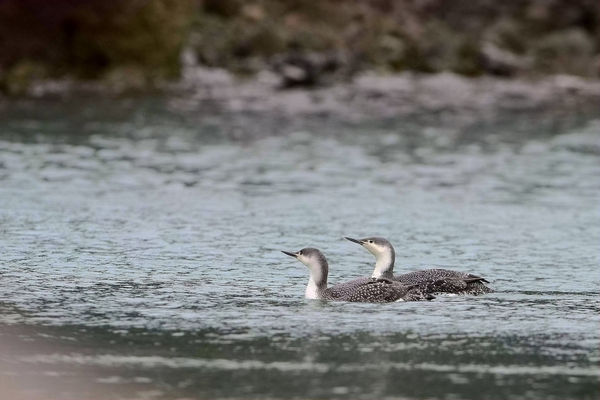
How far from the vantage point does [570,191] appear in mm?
27281

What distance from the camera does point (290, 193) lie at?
86.8ft

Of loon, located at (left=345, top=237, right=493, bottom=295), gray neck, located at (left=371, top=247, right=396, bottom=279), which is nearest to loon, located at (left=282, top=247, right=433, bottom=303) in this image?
loon, located at (left=345, top=237, right=493, bottom=295)

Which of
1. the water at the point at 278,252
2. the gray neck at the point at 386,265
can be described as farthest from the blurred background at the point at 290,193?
the gray neck at the point at 386,265

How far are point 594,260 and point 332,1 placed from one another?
29.2 meters

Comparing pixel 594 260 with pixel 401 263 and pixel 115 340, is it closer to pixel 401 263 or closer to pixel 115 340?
pixel 401 263

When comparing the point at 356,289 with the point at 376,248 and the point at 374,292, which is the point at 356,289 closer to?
the point at 374,292

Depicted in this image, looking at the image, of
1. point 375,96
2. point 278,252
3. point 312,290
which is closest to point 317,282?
point 312,290

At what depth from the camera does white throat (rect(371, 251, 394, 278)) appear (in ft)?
58.1

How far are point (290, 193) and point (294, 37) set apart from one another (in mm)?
18889

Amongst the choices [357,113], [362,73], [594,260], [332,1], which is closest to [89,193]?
[594,260]

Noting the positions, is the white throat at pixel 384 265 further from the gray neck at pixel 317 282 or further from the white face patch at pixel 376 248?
the gray neck at pixel 317 282

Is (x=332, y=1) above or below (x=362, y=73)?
above

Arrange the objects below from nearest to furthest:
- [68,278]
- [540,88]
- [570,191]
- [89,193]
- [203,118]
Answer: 1. [68,278]
2. [89,193]
3. [570,191]
4. [203,118]
5. [540,88]

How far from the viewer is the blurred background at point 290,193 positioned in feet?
47.3
